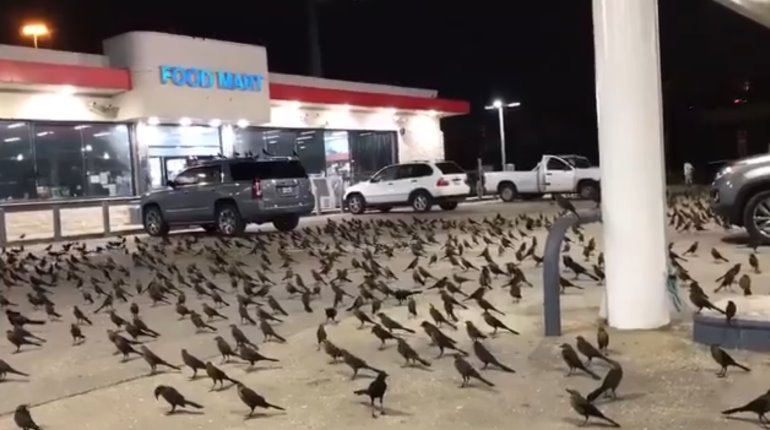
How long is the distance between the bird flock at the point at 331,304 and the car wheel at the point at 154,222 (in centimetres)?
543

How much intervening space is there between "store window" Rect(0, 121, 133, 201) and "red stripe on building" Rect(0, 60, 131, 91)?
1696 millimetres

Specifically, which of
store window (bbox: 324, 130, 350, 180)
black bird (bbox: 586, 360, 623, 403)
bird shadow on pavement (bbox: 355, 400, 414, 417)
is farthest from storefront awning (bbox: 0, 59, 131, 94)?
black bird (bbox: 586, 360, 623, 403)

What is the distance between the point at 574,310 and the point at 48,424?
195 inches

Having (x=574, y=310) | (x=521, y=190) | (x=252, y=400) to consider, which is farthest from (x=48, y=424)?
(x=521, y=190)

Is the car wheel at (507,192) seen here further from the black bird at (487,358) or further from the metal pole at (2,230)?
the black bird at (487,358)

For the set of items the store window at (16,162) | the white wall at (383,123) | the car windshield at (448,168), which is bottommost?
the car windshield at (448,168)

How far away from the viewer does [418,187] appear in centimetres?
2823

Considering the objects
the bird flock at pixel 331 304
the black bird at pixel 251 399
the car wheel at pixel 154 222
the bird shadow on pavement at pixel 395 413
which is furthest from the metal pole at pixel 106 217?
the bird shadow on pavement at pixel 395 413

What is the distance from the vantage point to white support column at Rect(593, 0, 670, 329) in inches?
286

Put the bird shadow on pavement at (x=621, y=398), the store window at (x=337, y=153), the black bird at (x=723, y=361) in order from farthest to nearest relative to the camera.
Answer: the store window at (x=337, y=153), the black bird at (x=723, y=361), the bird shadow on pavement at (x=621, y=398)

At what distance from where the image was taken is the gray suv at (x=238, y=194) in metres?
20.9

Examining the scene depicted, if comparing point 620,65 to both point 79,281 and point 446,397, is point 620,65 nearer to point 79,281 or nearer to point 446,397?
point 446,397

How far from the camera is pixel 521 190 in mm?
33906

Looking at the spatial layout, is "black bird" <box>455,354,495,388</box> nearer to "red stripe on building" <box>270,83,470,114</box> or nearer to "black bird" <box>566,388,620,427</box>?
"black bird" <box>566,388,620,427</box>
